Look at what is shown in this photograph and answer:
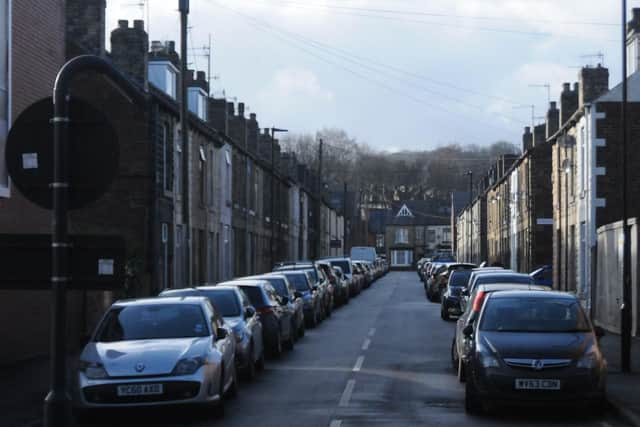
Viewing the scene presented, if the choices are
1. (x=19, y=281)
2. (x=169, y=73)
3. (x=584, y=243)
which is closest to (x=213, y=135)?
(x=169, y=73)

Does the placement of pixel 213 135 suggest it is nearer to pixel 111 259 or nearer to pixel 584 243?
pixel 584 243

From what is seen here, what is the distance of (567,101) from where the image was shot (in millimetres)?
43719

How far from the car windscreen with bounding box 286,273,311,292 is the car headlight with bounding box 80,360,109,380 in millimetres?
17759

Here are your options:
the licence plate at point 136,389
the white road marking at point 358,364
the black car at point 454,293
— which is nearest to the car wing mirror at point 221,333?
the licence plate at point 136,389

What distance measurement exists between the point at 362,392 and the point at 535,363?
3337 millimetres

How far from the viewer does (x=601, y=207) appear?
108ft

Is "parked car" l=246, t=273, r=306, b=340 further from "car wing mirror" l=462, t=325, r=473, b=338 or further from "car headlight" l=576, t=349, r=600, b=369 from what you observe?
"car headlight" l=576, t=349, r=600, b=369

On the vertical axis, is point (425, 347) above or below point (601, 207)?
below

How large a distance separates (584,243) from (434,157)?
7419cm

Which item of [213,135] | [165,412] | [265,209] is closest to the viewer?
[165,412]

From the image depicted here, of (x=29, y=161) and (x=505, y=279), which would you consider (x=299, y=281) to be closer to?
(x=505, y=279)

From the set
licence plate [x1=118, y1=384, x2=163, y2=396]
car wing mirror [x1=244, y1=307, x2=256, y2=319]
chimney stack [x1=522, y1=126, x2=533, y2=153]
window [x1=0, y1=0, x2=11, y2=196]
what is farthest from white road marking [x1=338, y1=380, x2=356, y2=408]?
chimney stack [x1=522, y1=126, x2=533, y2=153]

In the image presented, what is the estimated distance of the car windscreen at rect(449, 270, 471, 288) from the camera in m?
33.9

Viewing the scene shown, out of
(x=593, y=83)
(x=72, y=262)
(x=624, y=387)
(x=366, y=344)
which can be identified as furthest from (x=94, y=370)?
(x=593, y=83)
